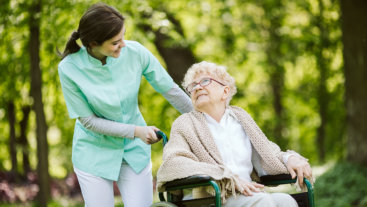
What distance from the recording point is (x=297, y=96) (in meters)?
13.5

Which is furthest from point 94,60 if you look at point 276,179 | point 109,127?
point 276,179

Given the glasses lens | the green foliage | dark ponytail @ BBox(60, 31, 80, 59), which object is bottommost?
the green foliage

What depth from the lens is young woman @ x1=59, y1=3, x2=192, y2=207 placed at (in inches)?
114

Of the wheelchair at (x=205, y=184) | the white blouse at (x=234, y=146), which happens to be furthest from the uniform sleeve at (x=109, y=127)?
the white blouse at (x=234, y=146)

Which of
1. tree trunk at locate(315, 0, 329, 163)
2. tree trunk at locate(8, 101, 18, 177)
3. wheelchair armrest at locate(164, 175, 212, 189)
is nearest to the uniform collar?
wheelchair armrest at locate(164, 175, 212, 189)

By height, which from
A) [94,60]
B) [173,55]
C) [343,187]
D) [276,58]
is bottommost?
[343,187]

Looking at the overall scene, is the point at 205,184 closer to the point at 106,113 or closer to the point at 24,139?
the point at 106,113

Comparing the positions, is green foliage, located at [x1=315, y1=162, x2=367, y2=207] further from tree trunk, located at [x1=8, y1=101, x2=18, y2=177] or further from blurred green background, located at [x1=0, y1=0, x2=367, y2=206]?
tree trunk, located at [x1=8, y1=101, x2=18, y2=177]

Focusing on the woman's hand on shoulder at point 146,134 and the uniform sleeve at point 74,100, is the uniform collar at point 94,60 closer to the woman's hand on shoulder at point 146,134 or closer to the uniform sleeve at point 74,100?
the uniform sleeve at point 74,100

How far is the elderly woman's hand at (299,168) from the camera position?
2881 millimetres

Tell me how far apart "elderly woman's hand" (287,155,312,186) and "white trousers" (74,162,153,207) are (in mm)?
834

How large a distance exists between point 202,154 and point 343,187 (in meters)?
4.45

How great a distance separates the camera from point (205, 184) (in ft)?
8.63

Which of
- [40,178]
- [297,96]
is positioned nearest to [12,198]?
[40,178]
